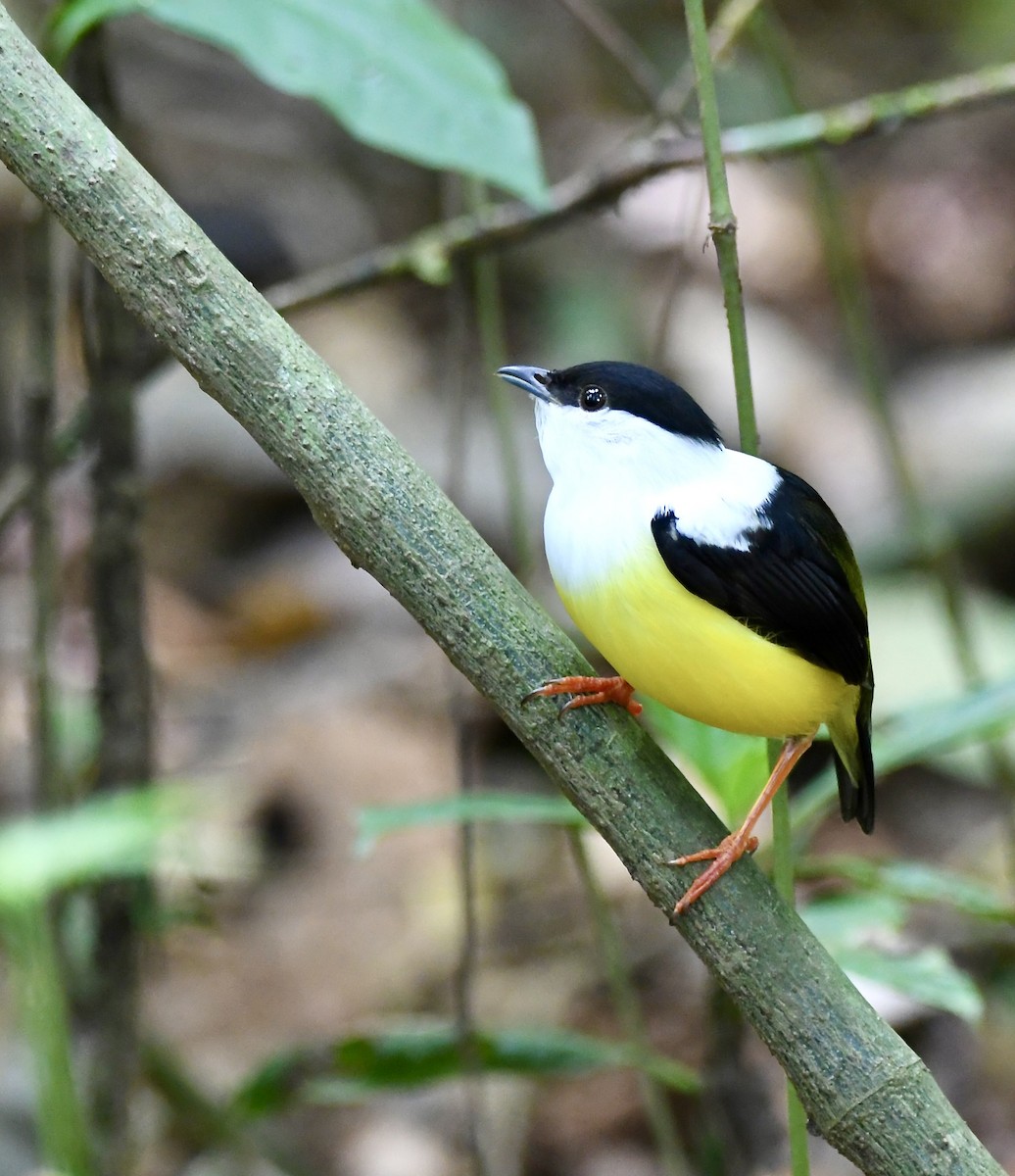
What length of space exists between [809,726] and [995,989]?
9.01 ft

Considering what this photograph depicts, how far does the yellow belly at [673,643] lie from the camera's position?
1943mm

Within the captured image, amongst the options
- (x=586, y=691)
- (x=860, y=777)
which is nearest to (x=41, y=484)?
(x=586, y=691)

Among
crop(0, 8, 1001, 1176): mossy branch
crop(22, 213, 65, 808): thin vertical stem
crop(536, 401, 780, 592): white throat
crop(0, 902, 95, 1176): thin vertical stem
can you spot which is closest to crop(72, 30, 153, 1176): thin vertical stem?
crop(22, 213, 65, 808): thin vertical stem

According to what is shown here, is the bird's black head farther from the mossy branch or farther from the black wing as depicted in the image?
the mossy branch

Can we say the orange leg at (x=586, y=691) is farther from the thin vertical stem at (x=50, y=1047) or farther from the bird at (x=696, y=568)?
the thin vertical stem at (x=50, y=1047)

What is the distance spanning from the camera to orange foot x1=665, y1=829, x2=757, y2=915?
5.44 ft

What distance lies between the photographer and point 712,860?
5.56ft

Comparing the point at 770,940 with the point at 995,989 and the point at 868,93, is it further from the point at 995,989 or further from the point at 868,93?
the point at 868,93

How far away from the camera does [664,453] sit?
215 centimetres

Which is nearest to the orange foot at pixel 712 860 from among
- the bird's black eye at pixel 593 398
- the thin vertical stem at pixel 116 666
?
the bird's black eye at pixel 593 398

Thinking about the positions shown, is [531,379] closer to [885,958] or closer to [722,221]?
[722,221]

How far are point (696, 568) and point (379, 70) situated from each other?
3.64 feet

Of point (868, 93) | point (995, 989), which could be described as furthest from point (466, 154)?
point (868, 93)

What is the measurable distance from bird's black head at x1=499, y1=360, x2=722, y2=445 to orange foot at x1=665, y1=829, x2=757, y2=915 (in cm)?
69
